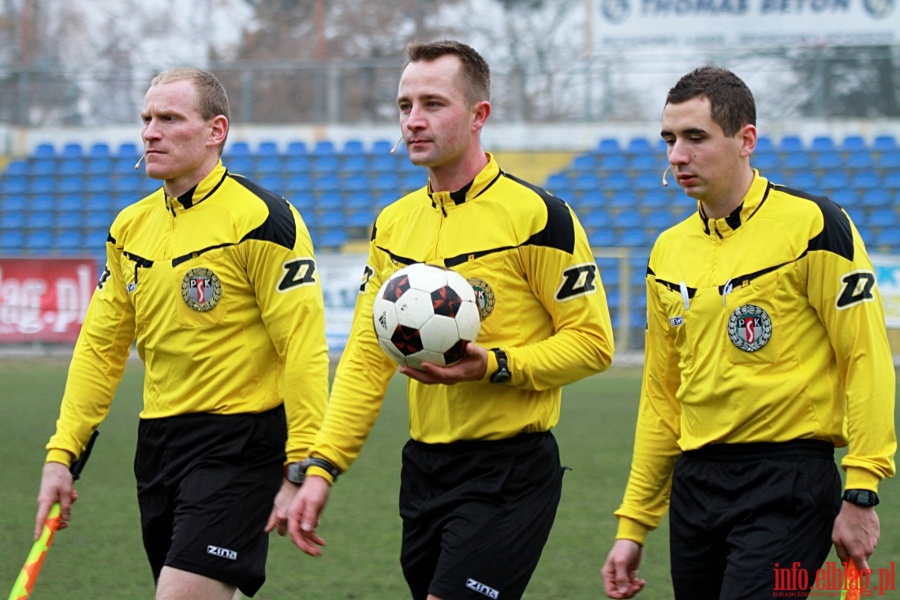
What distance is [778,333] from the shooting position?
352 centimetres

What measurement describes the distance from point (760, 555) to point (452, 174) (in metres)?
1.44

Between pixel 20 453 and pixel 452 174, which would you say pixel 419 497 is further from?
pixel 20 453

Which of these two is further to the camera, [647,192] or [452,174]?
[647,192]

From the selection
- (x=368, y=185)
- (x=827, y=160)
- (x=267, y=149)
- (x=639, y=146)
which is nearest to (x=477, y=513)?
(x=368, y=185)

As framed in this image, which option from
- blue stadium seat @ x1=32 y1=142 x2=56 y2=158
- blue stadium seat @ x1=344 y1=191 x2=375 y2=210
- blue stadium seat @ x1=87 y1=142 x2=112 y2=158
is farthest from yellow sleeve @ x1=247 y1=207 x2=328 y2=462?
blue stadium seat @ x1=32 y1=142 x2=56 y2=158

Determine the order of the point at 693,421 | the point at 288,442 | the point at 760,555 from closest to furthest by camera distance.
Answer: the point at 760,555 → the point at 693,421 → the point at 288,442

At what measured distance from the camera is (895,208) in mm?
20516

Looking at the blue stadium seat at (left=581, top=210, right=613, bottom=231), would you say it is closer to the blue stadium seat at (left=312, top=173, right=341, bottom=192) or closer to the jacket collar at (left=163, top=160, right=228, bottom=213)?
the blue stadium seat at (left=312, top=173, right=341, bottom=192)

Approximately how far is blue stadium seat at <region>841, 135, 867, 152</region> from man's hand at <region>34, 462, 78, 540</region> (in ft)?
65.4

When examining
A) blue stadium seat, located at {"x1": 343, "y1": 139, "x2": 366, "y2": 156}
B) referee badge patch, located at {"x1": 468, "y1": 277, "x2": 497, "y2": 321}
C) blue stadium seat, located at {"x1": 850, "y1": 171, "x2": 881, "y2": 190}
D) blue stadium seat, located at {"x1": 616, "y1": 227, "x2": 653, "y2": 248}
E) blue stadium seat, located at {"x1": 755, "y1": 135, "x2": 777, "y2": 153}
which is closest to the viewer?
referee badge patch, located at {"x1": 468, "y1": 277, "x2": 497, "y2": 321}

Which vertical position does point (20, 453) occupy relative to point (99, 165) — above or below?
below

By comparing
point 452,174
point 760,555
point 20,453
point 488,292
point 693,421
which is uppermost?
point 452,174

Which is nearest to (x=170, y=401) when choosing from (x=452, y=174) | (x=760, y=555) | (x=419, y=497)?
(x=419, y=497)

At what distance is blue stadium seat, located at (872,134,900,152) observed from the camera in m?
22.1
